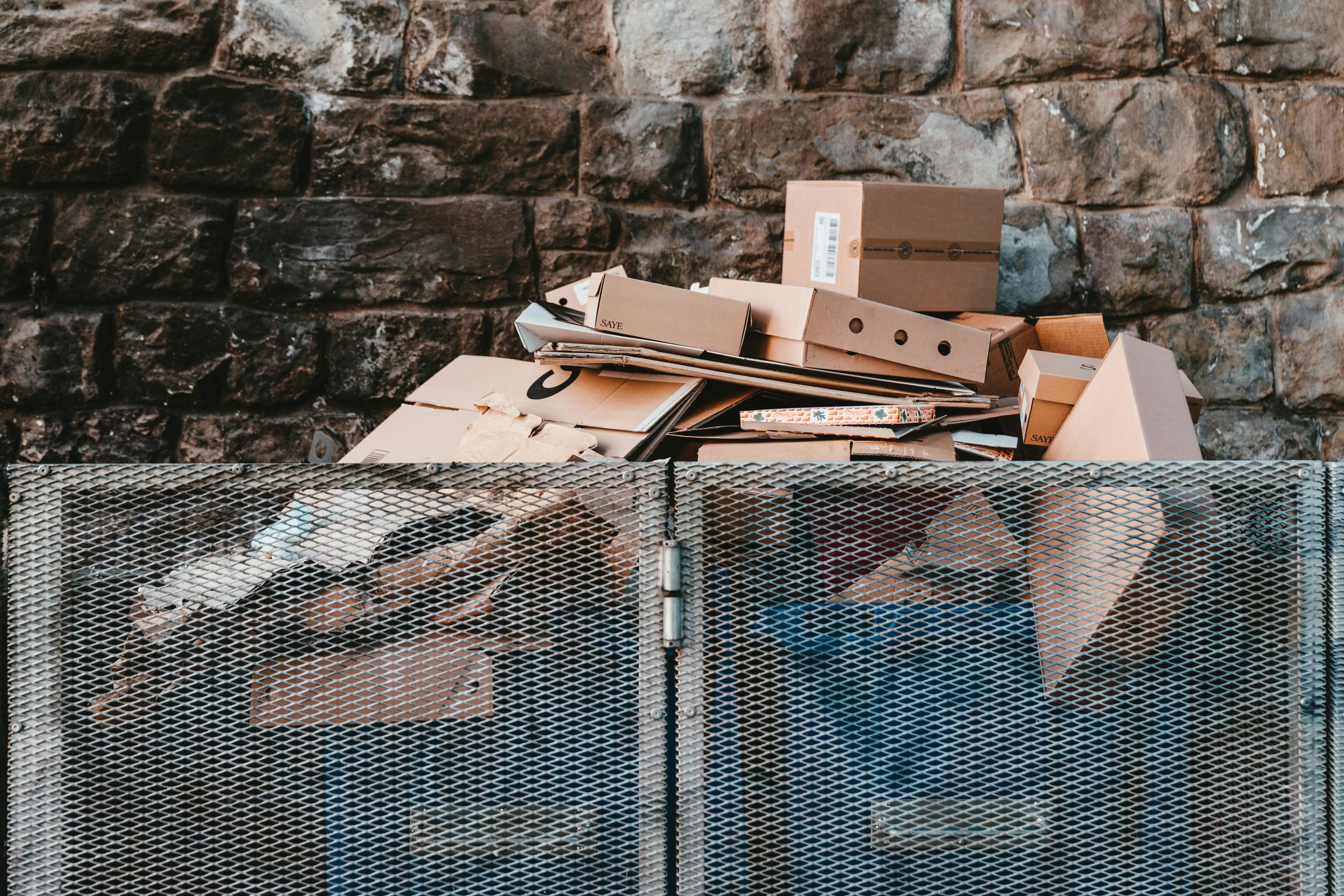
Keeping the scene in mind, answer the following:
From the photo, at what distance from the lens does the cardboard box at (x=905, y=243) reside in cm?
224

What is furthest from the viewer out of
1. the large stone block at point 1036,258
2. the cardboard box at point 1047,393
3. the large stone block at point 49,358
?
the large stone block at point 1036,258

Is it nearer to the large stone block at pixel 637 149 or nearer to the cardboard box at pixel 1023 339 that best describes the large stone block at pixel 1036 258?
the cardboard box at pixel 1023 339

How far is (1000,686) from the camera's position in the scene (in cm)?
136

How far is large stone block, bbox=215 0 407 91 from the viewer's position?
2.59 metres

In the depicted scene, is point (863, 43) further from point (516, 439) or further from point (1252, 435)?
point (516, 439)

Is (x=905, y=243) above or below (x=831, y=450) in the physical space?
above

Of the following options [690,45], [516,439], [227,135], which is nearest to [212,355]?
[227,135]

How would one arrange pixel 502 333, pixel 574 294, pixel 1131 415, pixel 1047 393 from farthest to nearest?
pixel 502 333 → pixel 574 294 → pixel 1047 393 → pixel 1131 415

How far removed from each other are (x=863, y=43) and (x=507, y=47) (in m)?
0.96

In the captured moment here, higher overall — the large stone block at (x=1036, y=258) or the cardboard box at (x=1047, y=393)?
the large stone block at (x=1036, y=258)

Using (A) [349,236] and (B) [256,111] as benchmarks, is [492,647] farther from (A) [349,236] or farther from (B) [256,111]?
(B) [256,111]

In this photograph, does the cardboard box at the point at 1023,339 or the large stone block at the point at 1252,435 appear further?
the large stone block at the point at 1252,435

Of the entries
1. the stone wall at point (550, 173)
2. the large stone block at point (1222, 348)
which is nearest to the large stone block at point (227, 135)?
the stone wall at point (550, 173)

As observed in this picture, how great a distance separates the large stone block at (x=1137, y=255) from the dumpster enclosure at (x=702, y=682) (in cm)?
156
